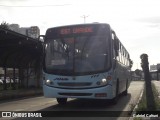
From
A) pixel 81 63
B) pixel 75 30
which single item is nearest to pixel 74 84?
pixel 81 63

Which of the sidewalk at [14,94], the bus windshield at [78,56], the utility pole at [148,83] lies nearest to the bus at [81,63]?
the bus windshield at [78,56]

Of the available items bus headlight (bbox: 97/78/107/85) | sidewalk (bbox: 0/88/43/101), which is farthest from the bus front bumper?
sidewalk (bbox: 0/88/43/101)

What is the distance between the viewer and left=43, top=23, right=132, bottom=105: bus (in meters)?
13.8

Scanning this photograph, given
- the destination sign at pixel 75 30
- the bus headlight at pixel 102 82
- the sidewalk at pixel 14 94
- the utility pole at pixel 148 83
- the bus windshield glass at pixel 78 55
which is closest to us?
the utility pole at pixel 148 83

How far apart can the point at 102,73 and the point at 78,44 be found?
1529 mm

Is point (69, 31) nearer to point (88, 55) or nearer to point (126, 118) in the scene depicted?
point (88, 55)

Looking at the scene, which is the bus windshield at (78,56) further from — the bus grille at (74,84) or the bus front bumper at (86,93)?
the bus front bumper at (86,93)

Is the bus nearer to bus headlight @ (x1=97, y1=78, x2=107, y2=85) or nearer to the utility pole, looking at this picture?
bus headlight @ (x1=97, y1=78, x2=107, y2=85)

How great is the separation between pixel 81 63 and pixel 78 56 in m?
0.31

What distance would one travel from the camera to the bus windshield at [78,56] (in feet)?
45.9

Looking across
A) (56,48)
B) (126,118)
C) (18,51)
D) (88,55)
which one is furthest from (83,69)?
(18,51)

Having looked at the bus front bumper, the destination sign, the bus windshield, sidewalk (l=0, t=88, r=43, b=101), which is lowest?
sidewalk (l=0, t=88, r=43, b=101)

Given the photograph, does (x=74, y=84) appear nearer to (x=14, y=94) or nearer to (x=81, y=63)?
(x=81, y=63)

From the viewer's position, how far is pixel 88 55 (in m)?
14.0
